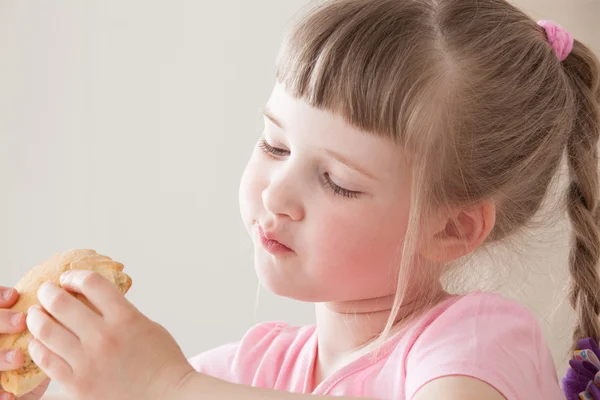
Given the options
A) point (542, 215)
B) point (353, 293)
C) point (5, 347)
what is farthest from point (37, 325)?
point (542, 215)

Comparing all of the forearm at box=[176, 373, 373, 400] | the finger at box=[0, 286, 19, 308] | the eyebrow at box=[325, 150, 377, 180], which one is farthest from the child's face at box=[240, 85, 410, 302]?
the finger at box=[0, 286, 19, 308]

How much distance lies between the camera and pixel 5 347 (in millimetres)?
840

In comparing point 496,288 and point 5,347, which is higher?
point 5,347

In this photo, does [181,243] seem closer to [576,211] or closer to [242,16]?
[242,16]

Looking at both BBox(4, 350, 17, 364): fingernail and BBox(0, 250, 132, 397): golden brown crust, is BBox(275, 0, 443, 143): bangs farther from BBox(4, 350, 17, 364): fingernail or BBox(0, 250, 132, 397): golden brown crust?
BBox(4, 350, 17, 364): fingernail

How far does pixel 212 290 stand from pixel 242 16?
560mm

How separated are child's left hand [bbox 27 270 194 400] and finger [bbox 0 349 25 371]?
20 millimetres

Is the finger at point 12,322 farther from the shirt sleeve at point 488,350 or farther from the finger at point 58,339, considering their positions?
the shirt sleeve at point 488,350

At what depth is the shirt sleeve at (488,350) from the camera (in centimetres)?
83

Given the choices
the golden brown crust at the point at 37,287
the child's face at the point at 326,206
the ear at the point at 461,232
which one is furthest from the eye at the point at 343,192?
the golden brown crust at the point at 37,287

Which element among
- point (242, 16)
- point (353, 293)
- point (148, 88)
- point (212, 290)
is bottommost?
point (212, 290)

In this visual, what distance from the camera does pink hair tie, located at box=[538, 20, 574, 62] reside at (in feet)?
3.34

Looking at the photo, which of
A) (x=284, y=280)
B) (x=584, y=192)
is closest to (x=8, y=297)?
(x=284, y=280)

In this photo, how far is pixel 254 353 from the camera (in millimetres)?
1158
